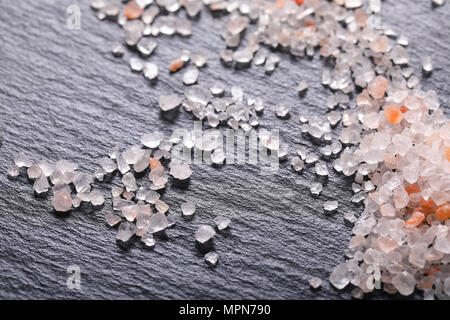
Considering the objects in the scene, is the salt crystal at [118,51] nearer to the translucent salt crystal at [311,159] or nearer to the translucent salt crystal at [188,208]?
the translucent salt crystal at [188,208]

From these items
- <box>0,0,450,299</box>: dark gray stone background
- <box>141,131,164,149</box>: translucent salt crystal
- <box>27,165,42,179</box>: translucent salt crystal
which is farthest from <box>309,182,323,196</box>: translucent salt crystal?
<box>27,165,42,179</box>: translucent salt crystal

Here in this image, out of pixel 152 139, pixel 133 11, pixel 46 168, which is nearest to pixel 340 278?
pixel 152 139

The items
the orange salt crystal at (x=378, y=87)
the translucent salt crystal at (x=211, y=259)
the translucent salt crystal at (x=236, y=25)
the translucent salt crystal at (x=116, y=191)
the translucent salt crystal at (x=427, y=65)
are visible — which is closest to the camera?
the translucent salt crystal at (x=211, y=259)

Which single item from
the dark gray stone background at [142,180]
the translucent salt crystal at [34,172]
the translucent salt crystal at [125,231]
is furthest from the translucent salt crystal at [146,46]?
the translucent salt crystal at [125,231]

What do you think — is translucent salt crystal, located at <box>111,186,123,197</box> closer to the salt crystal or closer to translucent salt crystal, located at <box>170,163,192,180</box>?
translucent salt crystal, located at <box>170,163,192,180</box>

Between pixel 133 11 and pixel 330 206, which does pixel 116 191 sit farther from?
pixel 133 11
